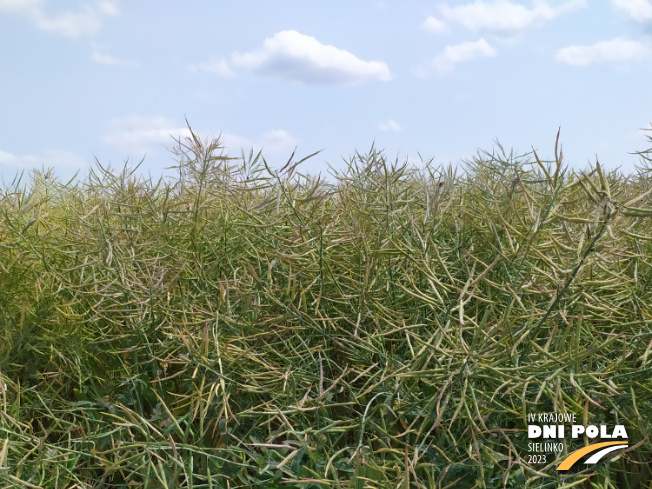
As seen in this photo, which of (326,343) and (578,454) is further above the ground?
(326,343)

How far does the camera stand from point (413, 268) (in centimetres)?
175

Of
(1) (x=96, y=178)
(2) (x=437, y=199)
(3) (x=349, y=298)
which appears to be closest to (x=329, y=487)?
(3) (x=349, y=298)

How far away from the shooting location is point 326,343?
1.61 metres

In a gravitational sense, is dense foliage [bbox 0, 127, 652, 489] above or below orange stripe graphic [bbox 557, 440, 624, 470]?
above

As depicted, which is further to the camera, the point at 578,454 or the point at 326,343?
the point at 326,343

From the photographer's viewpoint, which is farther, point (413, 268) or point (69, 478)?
point (413, 268)

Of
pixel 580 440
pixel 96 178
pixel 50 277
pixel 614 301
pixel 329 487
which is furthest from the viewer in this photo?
pixel 96 178

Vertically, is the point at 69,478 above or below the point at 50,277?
below

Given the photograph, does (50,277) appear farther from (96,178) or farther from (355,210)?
(355,210)

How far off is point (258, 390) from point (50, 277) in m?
0.83

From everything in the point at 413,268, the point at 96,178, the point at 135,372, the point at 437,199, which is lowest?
the point at 135,372

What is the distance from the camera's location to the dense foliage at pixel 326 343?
137cm

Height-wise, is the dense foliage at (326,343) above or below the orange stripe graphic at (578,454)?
above

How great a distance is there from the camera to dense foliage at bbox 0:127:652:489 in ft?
4.50
